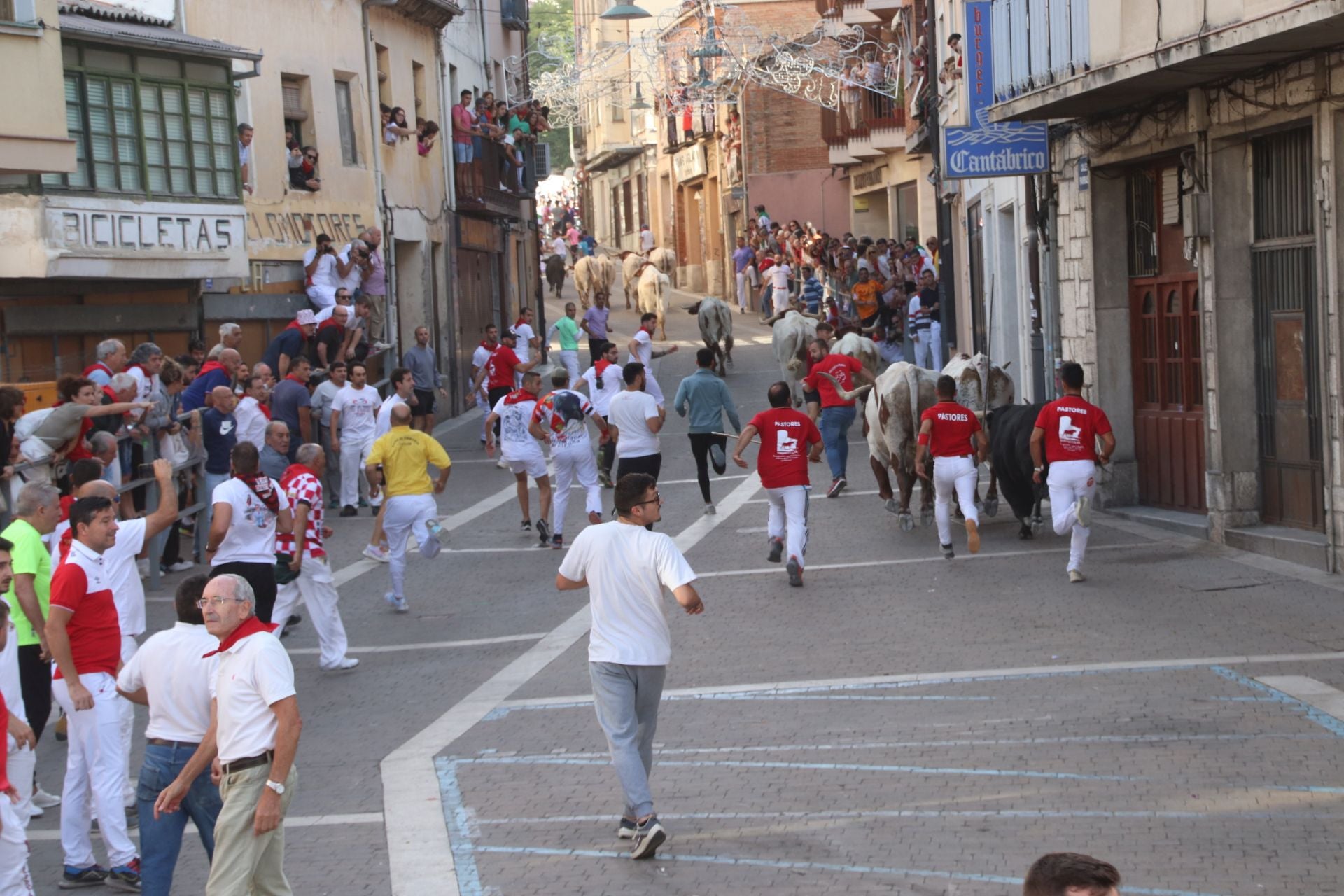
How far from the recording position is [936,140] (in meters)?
25.7

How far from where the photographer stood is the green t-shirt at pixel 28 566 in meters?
8.25

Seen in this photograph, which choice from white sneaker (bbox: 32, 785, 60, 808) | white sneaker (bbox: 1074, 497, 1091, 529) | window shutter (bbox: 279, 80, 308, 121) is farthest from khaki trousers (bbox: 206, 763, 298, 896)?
window shutter (bbox: 279, 80, 308, 121)

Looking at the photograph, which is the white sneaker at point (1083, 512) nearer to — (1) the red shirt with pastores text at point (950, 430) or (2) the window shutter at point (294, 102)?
(1) the red shirt with pastores text at point (950, 430)

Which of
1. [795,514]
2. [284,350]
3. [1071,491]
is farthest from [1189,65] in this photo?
[284,350]

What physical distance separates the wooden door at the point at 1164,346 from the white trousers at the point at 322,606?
310 inches

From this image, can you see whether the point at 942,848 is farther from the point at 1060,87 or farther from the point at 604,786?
the point at 1060,87

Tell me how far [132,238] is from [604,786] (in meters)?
13.2

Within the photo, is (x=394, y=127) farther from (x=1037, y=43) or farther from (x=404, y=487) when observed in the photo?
(x=404, y=487)

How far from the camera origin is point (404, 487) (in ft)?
45.8

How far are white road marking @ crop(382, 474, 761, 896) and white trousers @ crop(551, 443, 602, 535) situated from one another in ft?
10.5

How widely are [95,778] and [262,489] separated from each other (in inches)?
132

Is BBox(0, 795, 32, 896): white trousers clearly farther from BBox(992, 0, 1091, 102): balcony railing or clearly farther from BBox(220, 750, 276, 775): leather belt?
BBox(992, 0, 1091, 102): balcony railing

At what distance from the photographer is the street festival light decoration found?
34.0 m

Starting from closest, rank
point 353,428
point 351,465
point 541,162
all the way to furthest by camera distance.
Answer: point 353,428
point 351,465
point 541,162
